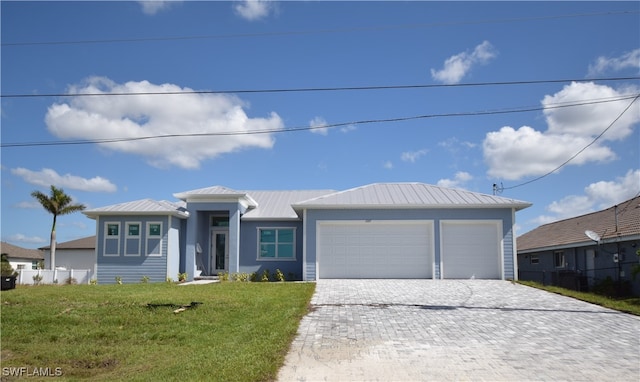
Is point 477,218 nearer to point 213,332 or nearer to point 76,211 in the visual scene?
point 213,332

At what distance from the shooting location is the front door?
75.7 feet

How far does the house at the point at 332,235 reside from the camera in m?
19.7

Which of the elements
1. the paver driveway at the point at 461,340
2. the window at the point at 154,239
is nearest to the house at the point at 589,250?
the paver driveway at the point at 461,340

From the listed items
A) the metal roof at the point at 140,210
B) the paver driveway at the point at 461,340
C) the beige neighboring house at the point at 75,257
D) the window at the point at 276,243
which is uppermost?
the metal roof at the point at 140,210

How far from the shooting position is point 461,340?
9094mm

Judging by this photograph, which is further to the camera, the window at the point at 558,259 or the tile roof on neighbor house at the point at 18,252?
the tile roof on neighbor house at the point at 18,252

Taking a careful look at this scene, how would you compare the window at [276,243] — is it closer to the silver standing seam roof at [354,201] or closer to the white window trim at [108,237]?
the silver standing seam roof at [354,201]

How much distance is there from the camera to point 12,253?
45.9 metres

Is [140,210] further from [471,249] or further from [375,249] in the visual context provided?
[471,249]

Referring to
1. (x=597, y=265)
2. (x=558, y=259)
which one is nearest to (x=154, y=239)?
(x=597, y=265)

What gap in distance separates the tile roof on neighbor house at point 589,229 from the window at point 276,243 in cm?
1255

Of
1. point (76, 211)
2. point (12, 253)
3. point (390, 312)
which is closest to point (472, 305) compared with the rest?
point (390, 312)

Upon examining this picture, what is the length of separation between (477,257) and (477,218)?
1.52 meters

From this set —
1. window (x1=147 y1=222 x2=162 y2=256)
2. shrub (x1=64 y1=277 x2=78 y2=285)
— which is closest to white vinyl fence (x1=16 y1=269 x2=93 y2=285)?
shrub (x1=64 y1=277 x2=78 y2=285)
